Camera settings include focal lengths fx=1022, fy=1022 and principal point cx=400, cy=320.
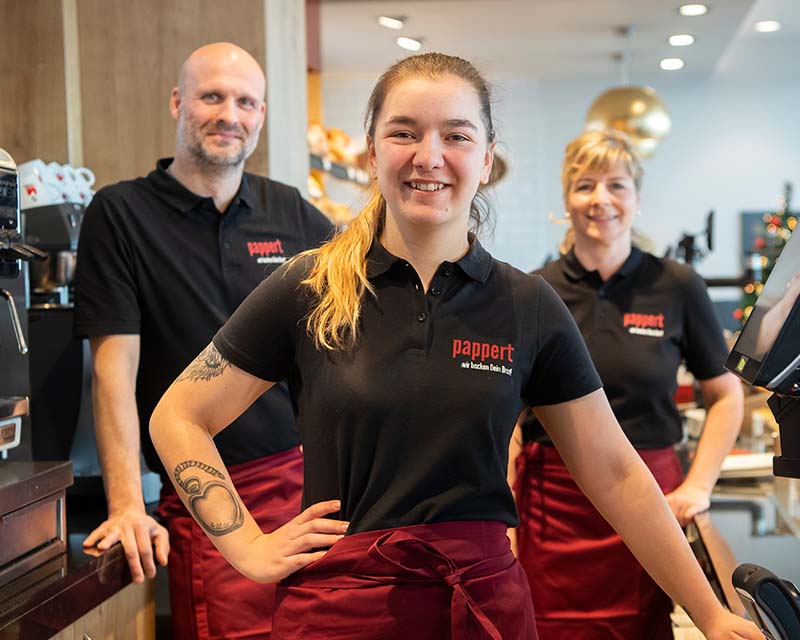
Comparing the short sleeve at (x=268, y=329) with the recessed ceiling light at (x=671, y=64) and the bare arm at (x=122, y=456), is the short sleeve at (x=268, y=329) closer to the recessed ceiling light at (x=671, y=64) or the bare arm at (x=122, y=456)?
the bare arm at (x=122, y=456)

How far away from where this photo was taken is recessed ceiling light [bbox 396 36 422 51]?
743cm

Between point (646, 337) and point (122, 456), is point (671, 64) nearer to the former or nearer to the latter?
point (646, 337)

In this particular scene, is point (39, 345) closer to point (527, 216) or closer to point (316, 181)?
point (316, 181)

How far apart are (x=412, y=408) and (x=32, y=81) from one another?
2000 mm

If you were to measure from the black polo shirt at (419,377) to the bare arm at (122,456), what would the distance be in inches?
24.8

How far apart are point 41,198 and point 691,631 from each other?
1814mm

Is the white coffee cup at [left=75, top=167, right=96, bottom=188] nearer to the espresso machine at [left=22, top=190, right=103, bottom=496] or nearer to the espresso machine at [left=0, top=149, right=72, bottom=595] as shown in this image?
the espresso machine at [left=22, top=190, right=103, bottom=496]

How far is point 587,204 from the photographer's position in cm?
247

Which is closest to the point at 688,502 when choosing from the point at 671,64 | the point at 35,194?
the point at 35,194

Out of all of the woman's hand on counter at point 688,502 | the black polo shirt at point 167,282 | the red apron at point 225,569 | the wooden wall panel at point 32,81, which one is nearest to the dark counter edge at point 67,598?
the red apron at point 225,569

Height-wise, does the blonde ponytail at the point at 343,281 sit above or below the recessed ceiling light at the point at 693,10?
below

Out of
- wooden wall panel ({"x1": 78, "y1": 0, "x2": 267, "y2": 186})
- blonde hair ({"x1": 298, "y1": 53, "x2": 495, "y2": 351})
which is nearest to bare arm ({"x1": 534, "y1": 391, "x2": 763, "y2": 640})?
blonde hair ({"x1": 298, "y1": 53, "x2": 495, "y2": 351})

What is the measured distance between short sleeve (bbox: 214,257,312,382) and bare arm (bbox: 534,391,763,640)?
0.41 meters

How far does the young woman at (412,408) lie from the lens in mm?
1431
